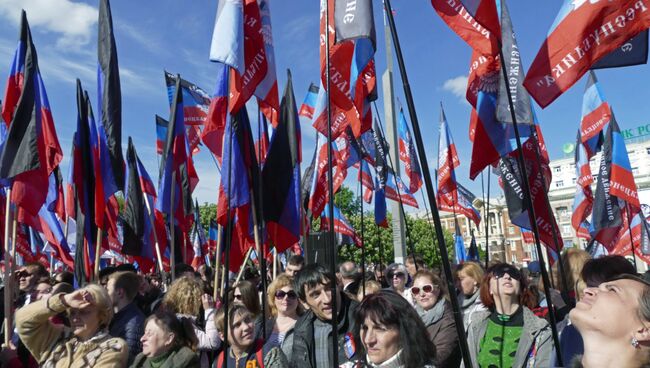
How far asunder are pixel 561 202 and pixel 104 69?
73319 mm

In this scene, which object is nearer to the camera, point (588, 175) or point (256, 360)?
point (256, 360)

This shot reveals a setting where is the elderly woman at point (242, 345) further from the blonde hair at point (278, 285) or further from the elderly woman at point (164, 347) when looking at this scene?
the blonde hair at point (278, 285)

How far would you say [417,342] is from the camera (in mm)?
2748

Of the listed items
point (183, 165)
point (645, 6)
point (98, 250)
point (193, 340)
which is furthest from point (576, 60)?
point (183, 165)

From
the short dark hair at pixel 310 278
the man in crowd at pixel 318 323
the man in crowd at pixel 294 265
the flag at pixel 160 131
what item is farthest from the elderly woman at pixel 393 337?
the flag at pixel 160 131

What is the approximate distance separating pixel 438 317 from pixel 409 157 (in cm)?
912

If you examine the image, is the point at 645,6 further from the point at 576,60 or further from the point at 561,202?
the point at 561,202

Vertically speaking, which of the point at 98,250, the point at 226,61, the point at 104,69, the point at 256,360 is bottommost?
the point at 256,360

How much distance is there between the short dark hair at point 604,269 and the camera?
124 inches

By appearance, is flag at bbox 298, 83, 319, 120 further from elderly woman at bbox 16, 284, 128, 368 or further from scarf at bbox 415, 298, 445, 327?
elderly woman at bbox 16, 284, 128, 368

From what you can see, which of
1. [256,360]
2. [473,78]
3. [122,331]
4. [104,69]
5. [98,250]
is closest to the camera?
[256,360]

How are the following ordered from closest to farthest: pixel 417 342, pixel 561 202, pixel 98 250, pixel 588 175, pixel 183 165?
pixel 417 342, pixel 98 250, pixel 183 165, pixel 588 175, pixel 561 202

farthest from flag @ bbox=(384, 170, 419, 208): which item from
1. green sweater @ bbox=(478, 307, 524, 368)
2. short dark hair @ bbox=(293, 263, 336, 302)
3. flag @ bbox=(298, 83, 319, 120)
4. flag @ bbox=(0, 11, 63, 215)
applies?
green sweater @ bbox=(478, 307, 524, 368)

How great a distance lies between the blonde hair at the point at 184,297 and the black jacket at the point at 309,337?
4.26ft
